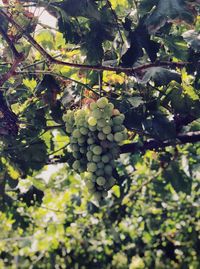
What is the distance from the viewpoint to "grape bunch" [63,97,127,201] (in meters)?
1.88

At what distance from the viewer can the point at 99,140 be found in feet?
6.31

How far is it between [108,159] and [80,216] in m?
4.50

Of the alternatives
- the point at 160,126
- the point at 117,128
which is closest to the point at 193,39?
the point at 160,126

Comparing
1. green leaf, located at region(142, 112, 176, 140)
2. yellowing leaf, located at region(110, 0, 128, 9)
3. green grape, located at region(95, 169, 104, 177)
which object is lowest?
green leaf, located at region(142, 112, 176, 140)

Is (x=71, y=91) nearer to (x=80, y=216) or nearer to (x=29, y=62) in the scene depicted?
(x=29, y=62)

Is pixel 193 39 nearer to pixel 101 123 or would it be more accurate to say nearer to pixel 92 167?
pixel 101 123

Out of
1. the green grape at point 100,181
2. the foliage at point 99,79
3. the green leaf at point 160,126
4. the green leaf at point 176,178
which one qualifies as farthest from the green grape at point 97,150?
the green leaf at point 176,178

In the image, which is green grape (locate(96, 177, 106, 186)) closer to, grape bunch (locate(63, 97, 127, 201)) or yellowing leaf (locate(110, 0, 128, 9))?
grape bunch (locate(63, 97, 127, 201))

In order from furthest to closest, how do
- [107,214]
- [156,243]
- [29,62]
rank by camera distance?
[156,243] → [107,214] → [29,62]

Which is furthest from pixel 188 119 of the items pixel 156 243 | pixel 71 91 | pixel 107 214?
pixel 156 243

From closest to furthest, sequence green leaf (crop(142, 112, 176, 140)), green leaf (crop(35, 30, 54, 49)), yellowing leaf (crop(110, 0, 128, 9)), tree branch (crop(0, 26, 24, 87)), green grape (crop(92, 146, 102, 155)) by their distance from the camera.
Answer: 1. green grape (crop(92, 146, 102, 155))
2. tree branch (crop(0, 26, 24, 87))
3. green leaf (crop(142, 112, 176, 140))
4. yellowing leaf (crop(110, 0, 128, 9))
5. green leaf (crop(35, 30, 54, 49))

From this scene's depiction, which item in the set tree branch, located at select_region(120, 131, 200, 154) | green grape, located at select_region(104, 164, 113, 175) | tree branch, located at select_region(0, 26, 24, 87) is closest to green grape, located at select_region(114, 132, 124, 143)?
green grape, located at select_region(104, 164, 113, 175)

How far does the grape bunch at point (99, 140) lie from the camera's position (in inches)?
74.1

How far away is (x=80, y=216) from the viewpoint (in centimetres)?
627
